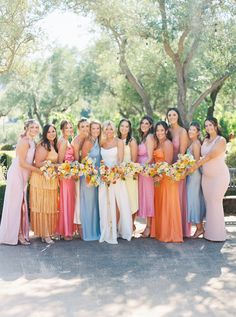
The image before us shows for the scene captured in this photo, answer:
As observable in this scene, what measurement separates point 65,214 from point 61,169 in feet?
2.75

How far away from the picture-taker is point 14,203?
7.68 metres

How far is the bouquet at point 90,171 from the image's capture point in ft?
25.0

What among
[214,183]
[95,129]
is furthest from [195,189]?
[95,129]

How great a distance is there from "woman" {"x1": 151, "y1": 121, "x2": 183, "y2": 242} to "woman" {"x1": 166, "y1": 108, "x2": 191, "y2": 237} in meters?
0.14

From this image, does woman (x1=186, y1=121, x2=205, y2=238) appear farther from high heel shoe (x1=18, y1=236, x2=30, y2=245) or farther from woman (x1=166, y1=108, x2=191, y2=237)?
high heel shoe (x1=18, y1=236, x2=30, y2=245)

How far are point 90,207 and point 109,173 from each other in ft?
2.46

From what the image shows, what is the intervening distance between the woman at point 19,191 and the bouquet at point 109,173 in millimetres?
1054

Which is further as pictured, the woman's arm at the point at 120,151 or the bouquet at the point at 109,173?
the woman's arm at the point at 120,151

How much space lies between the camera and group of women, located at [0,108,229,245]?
773 centimetres

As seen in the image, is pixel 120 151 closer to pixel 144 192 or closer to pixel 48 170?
pixel 144 192

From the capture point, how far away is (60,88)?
128 ft

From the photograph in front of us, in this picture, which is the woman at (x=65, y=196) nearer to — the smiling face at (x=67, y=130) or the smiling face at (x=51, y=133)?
the smiling face at (x=67, y=130)

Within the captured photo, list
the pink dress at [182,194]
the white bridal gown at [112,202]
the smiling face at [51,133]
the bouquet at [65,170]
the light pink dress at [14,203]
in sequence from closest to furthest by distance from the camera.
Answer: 1. the bouquet at [65,170]
2. the light pink dress at [14,203]
3. the smiling face at [51,133]
4. the white bridal gown at [112,202]
5. the pink dress at [182,194]

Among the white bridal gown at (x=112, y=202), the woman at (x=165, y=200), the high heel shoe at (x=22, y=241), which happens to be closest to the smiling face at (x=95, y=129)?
the white bridal gown at (x=112, y=202)
